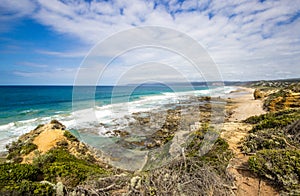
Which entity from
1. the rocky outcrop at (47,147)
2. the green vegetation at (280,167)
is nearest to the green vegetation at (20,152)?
the rocky outcrop at (47,147)

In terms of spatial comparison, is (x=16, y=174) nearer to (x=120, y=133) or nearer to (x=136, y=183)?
(x=136, y=183)

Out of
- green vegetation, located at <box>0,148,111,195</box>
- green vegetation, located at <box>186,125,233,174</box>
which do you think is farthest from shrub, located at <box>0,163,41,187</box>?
green vegetation, located at <box>186,125,233,174</box>

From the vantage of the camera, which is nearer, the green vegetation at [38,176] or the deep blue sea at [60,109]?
the green vegetation at [38,176]

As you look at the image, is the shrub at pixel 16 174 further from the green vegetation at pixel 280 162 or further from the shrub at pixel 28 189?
the green vegetation at pixel 280 162

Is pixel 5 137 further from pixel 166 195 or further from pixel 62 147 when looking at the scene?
pixel 166 195

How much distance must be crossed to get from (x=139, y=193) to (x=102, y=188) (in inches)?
35.4

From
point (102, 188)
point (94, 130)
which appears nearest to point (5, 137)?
point (94, 130)

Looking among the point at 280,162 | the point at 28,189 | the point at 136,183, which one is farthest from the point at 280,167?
the point at 28,189

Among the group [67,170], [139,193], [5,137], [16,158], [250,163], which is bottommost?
[5,137]

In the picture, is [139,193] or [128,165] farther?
[128,165]

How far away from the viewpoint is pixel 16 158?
25.2 ft

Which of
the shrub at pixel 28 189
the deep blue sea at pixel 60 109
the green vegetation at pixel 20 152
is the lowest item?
the deep blue sea at pixel 60 109

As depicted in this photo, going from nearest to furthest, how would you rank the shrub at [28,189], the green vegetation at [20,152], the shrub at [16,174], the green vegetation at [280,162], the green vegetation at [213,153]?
the shrub at [28,189] < the green vegetation at [280,162] < the shrub at [16,174] < the green vegetation at [213,153] < the green vegetation at [20,152]

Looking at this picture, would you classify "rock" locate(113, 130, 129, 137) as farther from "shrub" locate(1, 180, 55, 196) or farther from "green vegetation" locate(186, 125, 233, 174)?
"shrub" locate(1, 180, 55, 196)
